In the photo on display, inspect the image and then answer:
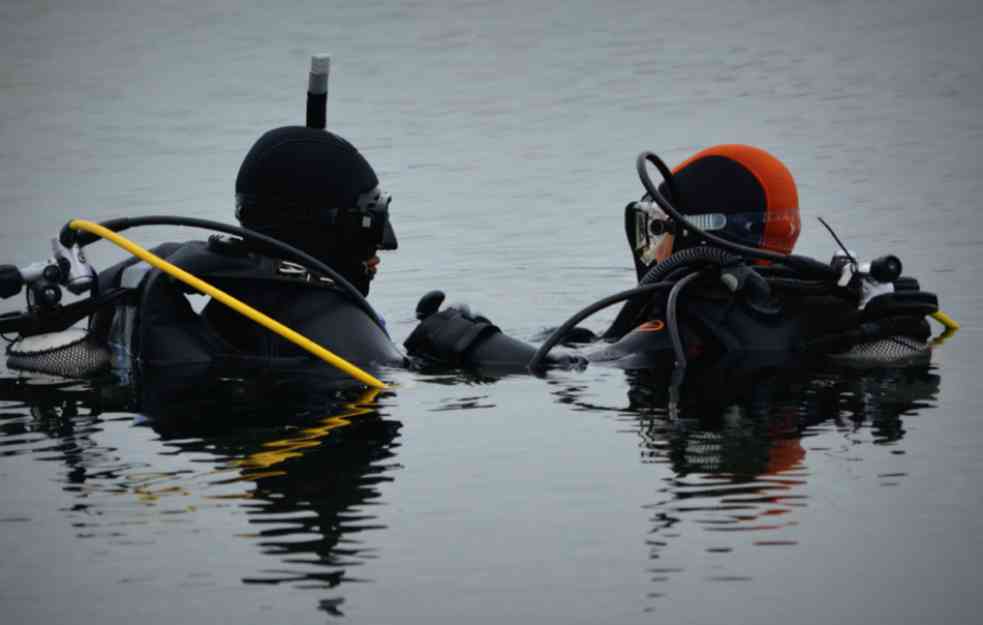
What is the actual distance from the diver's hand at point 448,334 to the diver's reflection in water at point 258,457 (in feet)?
1.97

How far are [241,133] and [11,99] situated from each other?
220 inches

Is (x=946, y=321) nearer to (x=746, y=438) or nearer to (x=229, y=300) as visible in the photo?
(x=746, y=438)

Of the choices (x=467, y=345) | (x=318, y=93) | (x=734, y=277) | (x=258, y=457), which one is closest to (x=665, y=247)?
(x=734, y=277)

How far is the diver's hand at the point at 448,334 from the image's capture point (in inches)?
359

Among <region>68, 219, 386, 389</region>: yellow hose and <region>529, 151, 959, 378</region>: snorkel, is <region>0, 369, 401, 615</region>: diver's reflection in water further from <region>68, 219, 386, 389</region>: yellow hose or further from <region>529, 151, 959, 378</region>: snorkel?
<region>529, 151, 959, 378</region>: snorkel

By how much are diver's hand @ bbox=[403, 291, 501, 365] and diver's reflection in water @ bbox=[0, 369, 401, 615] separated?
600mm

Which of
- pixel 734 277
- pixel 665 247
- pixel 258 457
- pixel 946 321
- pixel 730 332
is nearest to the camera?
pixel 258 457

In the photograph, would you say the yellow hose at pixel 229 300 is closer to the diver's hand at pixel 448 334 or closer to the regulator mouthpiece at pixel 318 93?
the diver's hand at pixel 448 334

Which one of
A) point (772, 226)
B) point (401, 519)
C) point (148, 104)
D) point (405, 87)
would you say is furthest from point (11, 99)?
point (401, 519)

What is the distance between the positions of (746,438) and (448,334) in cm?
191

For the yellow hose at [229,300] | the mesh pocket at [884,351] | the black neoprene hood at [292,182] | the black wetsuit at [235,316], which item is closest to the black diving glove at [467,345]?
the black wetsuit at [235,316]

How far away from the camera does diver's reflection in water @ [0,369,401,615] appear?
20.5ft

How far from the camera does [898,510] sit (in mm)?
6656

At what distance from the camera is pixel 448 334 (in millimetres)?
9141
